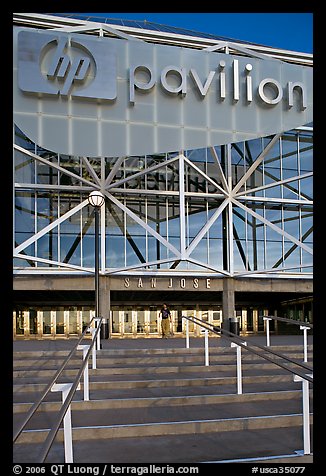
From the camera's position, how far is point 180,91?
1977 centimetres

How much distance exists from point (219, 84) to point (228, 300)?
1224 centimetres

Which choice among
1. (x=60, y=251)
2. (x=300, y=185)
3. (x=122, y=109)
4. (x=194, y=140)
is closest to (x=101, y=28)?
(x=122, y=109)

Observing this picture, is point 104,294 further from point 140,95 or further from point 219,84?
point 219,84

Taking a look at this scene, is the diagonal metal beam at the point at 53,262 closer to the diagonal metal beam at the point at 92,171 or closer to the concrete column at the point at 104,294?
the concrete column at the point at 104,294

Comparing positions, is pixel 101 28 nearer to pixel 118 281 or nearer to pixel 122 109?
pixel 122 109

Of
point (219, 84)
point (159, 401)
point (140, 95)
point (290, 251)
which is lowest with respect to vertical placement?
point (159, 401)

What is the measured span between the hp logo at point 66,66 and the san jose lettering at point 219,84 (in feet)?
3.79

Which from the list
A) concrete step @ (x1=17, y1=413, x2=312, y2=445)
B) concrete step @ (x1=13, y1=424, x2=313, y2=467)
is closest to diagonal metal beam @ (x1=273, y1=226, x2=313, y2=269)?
concrete step @ (x1=17, y1=413, x2=312, y2=445)

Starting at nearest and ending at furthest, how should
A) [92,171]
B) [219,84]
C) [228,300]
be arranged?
[219,84] < [92,171] < [228,300]

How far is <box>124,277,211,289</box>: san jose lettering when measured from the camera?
27.2 meters

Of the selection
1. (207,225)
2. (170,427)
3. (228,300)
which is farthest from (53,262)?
(170,427)

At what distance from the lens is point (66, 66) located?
723 inches
